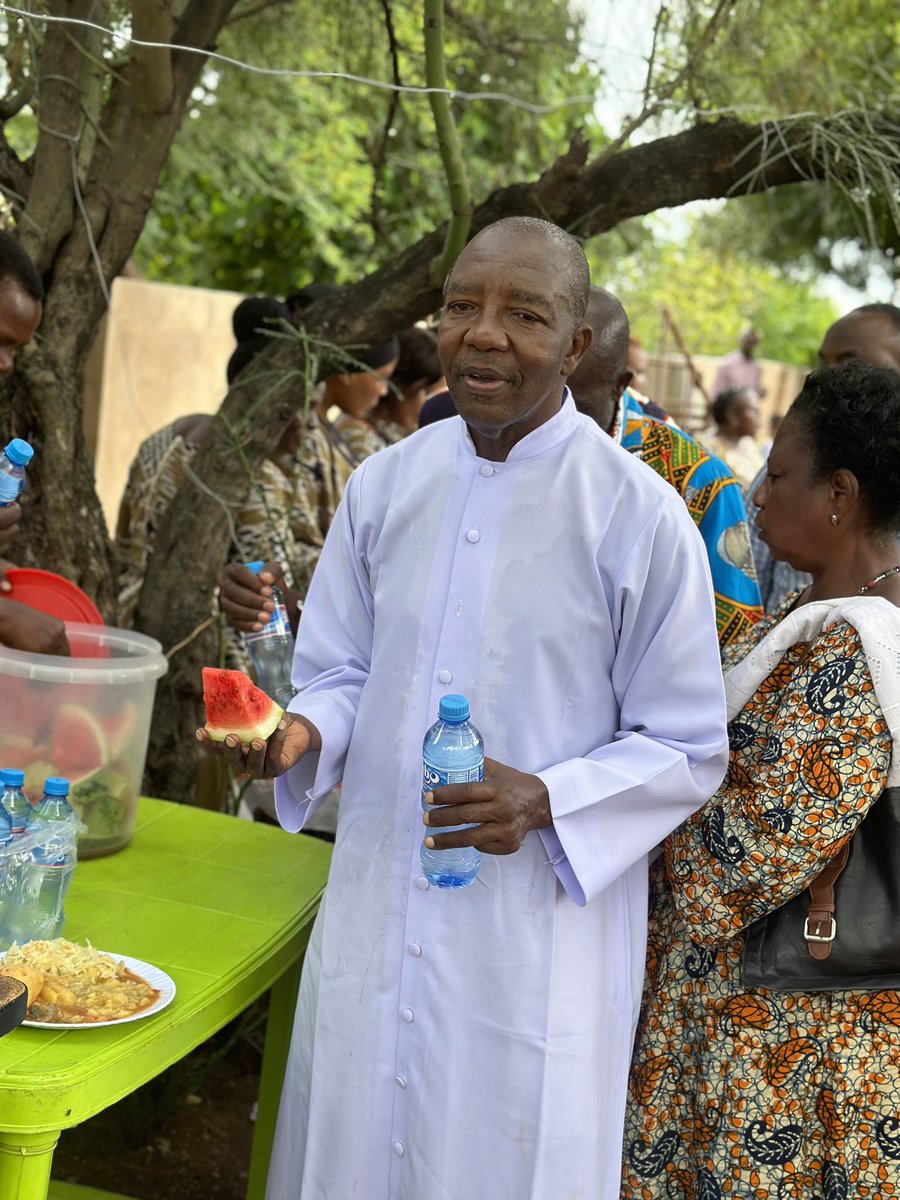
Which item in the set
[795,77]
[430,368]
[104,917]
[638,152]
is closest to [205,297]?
[430,368]

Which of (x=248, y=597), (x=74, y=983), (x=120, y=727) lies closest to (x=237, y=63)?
(x=248, y=597)

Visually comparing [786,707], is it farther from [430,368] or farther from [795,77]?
[430,368]

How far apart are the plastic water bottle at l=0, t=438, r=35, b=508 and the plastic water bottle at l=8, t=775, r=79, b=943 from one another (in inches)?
29.6

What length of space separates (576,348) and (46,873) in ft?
4.41

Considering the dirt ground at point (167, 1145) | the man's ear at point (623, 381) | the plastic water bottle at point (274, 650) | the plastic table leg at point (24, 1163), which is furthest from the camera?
the dirt ground at point (167, 1145)

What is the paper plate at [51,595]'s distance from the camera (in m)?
3.24

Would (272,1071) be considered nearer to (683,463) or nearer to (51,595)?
(51,595)

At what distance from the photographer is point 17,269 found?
3.33 metres

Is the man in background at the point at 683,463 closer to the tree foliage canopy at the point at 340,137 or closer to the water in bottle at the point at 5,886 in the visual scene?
the tree foliage canopy at the point at 340,137

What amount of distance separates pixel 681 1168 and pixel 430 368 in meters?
4.84

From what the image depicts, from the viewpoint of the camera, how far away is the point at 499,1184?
2254 millimetres

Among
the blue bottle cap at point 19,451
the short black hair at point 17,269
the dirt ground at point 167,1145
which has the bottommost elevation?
the dirt ground at point 167,1145

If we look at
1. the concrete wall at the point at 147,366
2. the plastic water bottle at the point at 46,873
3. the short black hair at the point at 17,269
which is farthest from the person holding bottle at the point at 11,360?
the concrete wall at the point at 147,366

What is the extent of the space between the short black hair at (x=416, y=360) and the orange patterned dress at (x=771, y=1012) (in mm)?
4433
